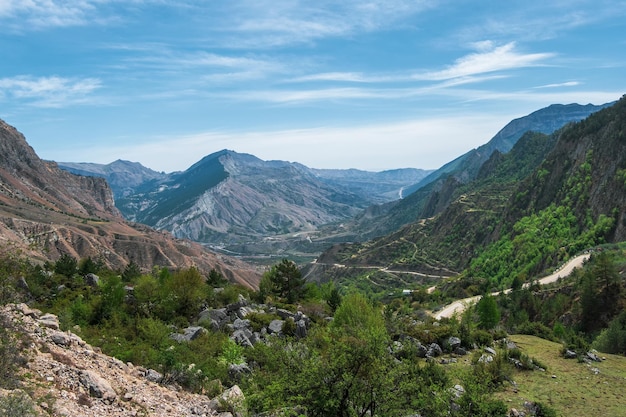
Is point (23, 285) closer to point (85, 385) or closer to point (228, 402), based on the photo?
point (85, 385)

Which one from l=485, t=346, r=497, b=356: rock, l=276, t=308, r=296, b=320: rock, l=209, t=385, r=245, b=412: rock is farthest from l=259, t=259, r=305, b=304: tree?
l=209, t=385, r=245, b=412: rock

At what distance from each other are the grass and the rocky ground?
15.9m

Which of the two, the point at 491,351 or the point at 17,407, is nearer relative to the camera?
the point at 17,407

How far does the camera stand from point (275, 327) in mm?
33625

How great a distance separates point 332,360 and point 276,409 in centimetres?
295

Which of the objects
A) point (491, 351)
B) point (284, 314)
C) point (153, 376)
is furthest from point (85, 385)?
point (491, 351)

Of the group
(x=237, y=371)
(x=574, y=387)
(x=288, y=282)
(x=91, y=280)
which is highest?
(x=91, y=280)

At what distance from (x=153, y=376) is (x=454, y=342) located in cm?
2137

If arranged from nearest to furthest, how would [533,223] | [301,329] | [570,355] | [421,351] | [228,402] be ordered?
1. [228,402]
2. [421,351]
3. [570,355]
4. [301,329]
5. [533,223]

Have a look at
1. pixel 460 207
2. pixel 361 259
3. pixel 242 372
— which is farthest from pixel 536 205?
pixel 242 372

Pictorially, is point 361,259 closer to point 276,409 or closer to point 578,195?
point 578,195

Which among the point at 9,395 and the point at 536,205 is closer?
the point at 9,395

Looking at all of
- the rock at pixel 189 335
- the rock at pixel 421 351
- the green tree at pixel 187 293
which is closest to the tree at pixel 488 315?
the rock at pixel 421 351

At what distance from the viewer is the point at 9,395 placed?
43.9ft
